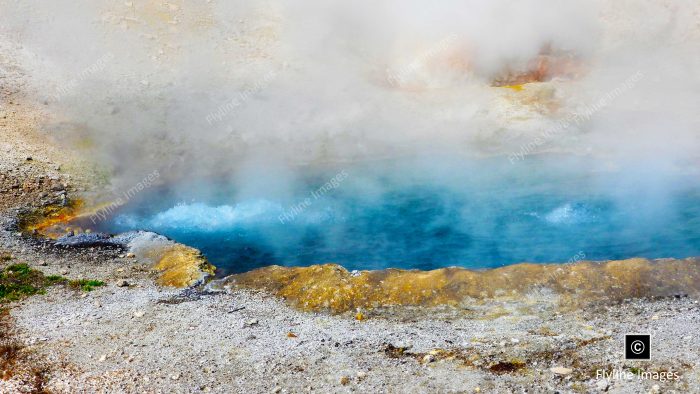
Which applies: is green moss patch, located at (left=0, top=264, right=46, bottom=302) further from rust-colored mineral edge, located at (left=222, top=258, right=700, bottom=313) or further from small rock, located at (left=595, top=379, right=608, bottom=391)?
small rock, located at (left=595, top=379, right=608, bottom=391)

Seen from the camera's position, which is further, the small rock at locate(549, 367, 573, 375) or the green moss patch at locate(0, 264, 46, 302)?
the green moss patch at locate(0, 264, 46, 302)

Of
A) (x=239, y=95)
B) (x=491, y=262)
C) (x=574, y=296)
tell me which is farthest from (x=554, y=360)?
(x=239, y=95)

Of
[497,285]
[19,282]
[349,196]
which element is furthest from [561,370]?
[19,282]

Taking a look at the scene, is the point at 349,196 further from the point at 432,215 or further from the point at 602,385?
the point at 602,385

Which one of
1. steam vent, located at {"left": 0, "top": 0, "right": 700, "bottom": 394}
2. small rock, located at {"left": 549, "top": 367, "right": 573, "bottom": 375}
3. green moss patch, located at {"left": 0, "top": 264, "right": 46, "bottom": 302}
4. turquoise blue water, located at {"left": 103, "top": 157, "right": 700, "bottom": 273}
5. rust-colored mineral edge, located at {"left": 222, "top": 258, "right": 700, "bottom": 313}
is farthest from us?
turquoise blue water, located at {"left": 103, "top": 157, "right": 700, "bottom": 273}

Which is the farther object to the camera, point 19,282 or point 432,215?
point 432,215

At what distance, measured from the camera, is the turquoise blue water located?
727 inches

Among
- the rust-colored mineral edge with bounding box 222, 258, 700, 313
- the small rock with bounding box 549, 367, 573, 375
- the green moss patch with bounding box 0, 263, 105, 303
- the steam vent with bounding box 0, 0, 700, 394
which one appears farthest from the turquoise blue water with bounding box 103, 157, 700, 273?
the small rock with bounding box 549, 367, 573, 375

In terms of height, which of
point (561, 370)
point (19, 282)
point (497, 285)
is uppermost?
point (497, 285)

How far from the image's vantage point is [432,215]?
21.2 meters

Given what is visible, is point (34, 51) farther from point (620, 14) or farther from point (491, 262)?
point (620, 14)

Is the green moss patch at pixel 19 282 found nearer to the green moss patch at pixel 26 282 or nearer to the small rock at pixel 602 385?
the green moss patch at pixel 26 282

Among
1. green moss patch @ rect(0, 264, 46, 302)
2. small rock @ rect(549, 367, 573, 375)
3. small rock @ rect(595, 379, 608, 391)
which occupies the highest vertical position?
green moss patch @ rect(0, 264, 46, 302)

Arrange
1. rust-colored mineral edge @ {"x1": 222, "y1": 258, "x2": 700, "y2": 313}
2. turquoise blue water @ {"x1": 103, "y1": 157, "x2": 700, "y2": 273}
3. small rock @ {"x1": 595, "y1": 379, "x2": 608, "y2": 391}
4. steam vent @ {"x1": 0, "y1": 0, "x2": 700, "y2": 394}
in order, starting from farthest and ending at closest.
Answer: turquoise blue water @ {"x1": 103, "y1": 157, "x2": 700, "y2": 273} < rust-colored mineral edge @ {"x1": 222, "y1": 258, "x2": 700, "y2": 313} < steam vent @ {"x1": 0, "y1": 0, "x2": 700, "y2": 394} < small rock @ {"x1": 595, "y1": 379, "x2": 608, "y2": 391}
